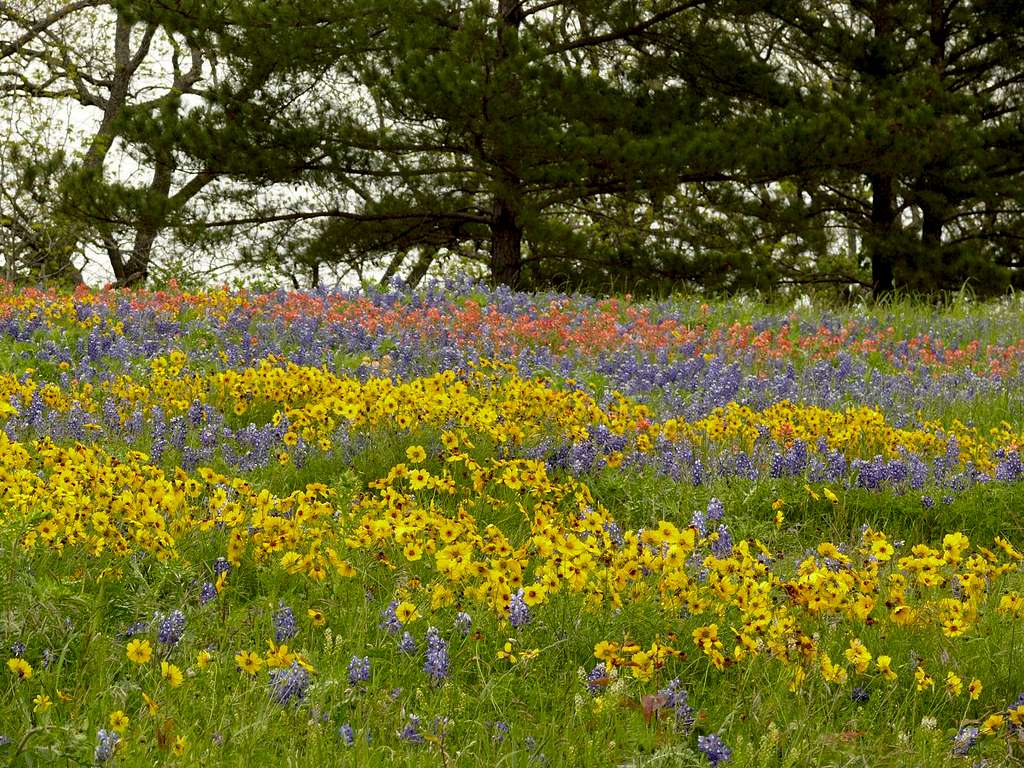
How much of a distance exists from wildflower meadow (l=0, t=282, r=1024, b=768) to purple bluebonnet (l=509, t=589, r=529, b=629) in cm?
2

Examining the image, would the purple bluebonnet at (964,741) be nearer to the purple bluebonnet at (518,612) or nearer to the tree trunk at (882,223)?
the purple bluebonnet at (518,612)

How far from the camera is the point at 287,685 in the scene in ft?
9.14

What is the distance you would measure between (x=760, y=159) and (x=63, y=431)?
10992 millimetres

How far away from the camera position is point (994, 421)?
8055mm

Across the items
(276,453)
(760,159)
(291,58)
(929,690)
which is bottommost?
(929,690)

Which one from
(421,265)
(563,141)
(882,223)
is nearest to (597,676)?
(563,141)

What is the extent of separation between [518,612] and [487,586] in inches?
5.0

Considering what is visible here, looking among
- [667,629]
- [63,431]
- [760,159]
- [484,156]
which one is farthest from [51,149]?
[667,629]

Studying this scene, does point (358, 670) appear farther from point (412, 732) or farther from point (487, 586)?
point (487, 586)

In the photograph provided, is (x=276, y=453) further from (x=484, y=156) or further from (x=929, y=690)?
(x=484, y=156)

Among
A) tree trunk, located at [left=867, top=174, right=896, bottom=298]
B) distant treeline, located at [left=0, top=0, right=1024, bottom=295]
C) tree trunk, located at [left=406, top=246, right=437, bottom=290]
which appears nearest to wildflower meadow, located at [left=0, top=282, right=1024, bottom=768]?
distant treeline, located at [left=0, top=0, right=1024, bottom=295]

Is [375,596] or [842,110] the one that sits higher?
[842,110]

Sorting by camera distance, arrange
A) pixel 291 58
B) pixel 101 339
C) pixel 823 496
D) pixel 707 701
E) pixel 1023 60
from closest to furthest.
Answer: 1. pixel 707 701
2. pixel 823 496
3. pixel 101 339
4. pixel 291 58
5. pixel 1023 60

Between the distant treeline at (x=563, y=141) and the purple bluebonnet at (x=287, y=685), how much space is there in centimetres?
1128
